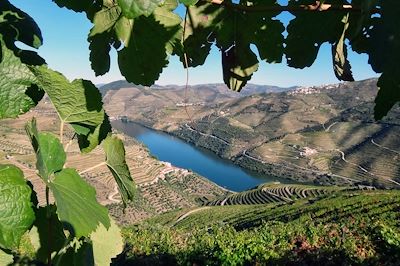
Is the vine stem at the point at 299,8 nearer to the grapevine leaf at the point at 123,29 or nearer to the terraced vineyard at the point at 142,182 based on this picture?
the grapevine leaf at the point at 123,29

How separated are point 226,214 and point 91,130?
63958mm

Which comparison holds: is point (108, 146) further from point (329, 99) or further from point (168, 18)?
point (329, 99)

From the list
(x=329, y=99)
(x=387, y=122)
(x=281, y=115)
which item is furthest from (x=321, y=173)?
(x=329, y=99)

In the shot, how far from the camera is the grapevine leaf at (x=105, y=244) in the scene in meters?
1.47

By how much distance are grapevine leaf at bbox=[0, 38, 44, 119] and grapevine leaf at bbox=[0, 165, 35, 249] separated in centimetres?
21

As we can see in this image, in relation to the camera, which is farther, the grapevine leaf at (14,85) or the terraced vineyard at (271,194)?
the terraced vineyard at (271,194)

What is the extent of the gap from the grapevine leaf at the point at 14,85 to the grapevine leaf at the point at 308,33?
841 millimetres

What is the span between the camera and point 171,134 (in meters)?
189

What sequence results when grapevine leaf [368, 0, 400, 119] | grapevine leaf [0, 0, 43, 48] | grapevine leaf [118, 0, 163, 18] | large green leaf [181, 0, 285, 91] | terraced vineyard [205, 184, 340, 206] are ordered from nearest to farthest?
1. grapevine leaf [118, 0, 163, 18]
2. grapevine leaf [368, 0, 400, 119]
3. grapevine leaf [0, 0, 43, 48]
4. large green leaf [181, 0, 285, 91]
5. terraced vineyard [205, 184, 340, 206]

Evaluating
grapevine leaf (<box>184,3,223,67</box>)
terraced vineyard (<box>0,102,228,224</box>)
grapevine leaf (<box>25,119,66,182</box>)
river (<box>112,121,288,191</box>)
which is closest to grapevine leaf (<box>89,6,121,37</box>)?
grapevine leaf (<box>184,3,223,67</box>)

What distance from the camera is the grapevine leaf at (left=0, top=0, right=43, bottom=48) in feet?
3.57

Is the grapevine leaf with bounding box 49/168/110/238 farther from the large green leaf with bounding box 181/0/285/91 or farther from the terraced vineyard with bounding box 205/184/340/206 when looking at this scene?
the terraced vineyard with bounding box 205/184/340/206

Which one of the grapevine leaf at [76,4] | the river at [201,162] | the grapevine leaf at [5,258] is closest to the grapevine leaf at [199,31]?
the grapevine leaf at [76,4]

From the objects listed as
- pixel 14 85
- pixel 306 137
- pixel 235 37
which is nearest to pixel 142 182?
pixel 306 137
